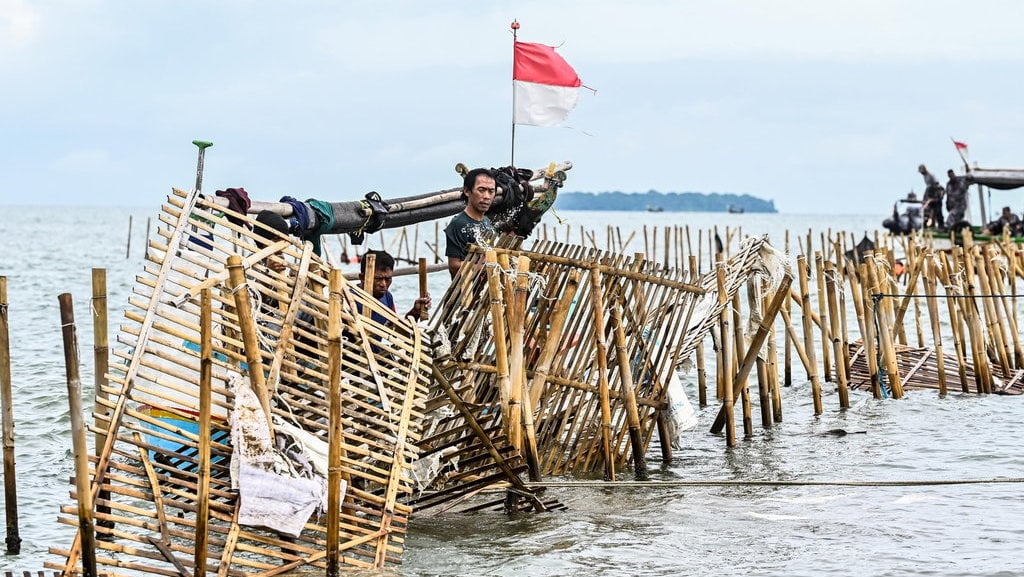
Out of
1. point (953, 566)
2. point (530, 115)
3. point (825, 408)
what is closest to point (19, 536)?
point (530, 115)

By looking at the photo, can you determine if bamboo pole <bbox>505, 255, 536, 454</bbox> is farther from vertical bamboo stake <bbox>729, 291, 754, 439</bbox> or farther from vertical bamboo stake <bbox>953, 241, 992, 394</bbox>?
vertical bamboo stake <bbox>953, 241, 992, 394</bbox>

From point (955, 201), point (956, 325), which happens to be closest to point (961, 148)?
point (955, 201)

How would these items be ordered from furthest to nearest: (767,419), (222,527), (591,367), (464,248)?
(767,419) < (591,367) < (464,248) < (222,527)

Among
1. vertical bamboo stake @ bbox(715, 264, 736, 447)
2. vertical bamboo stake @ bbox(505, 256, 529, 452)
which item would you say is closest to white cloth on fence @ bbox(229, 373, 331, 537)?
vertical bamboo stake @ bbox(505, 256, 529, 452)

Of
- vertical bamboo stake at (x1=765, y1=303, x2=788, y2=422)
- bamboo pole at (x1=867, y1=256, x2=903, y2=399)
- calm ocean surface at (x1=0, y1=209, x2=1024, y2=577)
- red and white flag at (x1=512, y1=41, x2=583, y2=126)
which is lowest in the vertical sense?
calm ocean surface at (x1=0, y1=209, x2=1024, y2=577)

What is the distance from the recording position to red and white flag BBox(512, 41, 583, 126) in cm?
934

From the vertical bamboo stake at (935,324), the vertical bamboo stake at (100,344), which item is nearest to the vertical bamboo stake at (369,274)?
the vertical bamboo stake at (100,344)

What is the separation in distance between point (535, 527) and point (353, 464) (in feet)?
6.17

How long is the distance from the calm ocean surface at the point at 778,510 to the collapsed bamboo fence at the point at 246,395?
26.9 inches

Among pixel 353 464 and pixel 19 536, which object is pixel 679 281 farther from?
pixel 19 536

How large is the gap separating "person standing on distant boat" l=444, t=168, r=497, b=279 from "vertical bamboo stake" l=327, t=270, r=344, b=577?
7.61 ft

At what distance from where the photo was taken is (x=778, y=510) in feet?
25.9

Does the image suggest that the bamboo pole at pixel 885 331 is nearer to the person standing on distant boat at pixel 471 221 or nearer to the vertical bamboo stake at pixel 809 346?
the vertical bamboo stake at pixel 809 346

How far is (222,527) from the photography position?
17.9 ft
